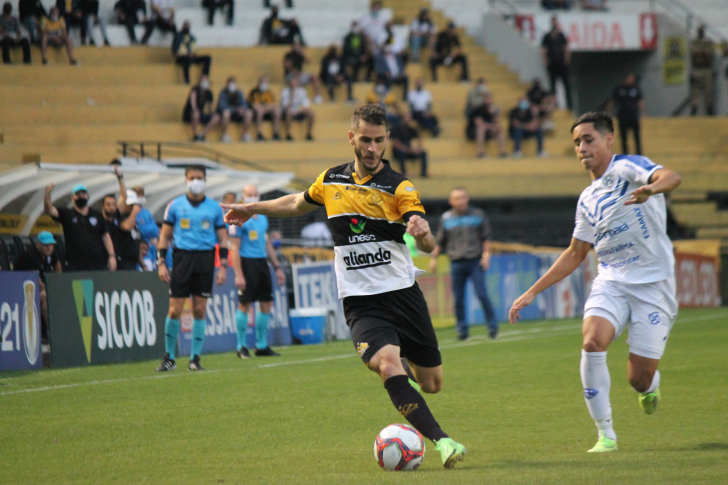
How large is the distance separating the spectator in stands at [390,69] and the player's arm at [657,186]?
Answer: 22.8 m

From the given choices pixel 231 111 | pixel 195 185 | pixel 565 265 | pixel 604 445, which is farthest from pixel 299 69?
pixel 604 445

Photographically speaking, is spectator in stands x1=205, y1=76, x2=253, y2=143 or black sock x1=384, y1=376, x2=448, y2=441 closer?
black sock x1=384, y1=376, x2=448, y2=441

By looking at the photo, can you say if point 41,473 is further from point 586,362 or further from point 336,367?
point 336,367

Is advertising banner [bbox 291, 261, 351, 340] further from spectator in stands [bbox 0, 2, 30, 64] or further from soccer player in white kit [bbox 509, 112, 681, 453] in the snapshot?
soccer player in white kit [bbox 509, 112, 681, 453]

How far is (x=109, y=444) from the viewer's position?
639cm

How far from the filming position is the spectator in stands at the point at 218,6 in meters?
27.9

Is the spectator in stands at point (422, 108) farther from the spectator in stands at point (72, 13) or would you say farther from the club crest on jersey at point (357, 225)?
the club crest on jersey at point (357, 225)

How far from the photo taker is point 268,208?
20.7ft

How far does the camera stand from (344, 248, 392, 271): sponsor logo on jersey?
19.3 ft

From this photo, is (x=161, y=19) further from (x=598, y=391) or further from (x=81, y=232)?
(x=598, y=391)

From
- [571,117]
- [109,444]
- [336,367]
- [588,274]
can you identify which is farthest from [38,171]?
[571,117]

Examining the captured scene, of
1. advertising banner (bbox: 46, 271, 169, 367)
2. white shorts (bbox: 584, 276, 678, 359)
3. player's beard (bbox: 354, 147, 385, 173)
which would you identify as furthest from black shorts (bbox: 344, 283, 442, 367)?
advertising banner (bbox: 46, 271, 169, 367)

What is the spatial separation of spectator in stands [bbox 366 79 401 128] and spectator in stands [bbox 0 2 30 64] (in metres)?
9.29

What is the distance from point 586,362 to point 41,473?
10.9 feet
